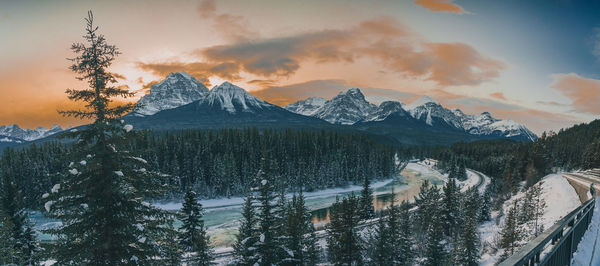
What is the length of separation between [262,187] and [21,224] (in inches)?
1000

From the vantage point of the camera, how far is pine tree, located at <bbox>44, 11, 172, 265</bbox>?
1001cm

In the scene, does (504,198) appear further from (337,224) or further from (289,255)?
(289,255)

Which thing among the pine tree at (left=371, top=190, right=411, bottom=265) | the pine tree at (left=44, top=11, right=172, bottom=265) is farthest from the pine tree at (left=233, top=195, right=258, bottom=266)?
the pine tree at (left=371, top=190, right=411, bottom=265)

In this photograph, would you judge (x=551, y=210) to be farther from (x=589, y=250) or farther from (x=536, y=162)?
(x=536, y=162)

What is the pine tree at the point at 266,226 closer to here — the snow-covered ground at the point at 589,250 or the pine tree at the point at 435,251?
the snow-covered ground at the point at 589,250

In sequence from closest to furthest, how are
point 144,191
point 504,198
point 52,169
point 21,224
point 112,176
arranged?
point 112,176
point 144,191
point 21,224
point 504,198
point 52,169

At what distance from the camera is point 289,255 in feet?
69.8

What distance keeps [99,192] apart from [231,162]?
8215 cm

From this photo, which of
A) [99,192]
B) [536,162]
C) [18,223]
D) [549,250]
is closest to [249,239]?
[99,192]

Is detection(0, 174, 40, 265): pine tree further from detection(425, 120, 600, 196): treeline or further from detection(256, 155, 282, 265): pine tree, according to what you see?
detection(425, 120, 600, 196): treeline

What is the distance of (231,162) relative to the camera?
90.5 m

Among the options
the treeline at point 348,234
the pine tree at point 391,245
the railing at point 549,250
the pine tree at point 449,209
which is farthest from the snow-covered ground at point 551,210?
the railing at point 549,250

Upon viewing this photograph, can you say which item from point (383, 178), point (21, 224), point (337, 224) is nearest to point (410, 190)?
point (383, 178)

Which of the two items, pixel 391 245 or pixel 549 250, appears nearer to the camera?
pixel 549 250
